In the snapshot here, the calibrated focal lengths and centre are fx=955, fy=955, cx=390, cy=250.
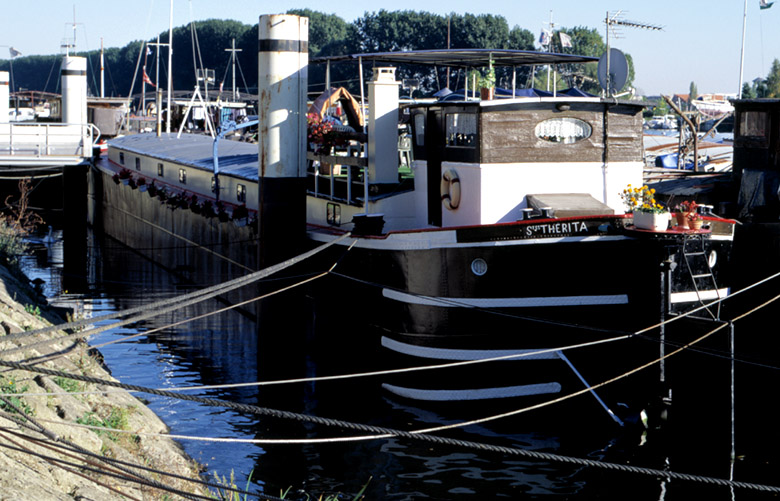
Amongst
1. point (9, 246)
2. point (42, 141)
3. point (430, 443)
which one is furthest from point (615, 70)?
point (42, 141)

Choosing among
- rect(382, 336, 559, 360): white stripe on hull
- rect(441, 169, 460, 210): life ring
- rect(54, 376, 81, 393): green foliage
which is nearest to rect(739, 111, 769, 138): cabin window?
rect(441, 169, 460, 210): life ring

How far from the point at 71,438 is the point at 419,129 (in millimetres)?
9698

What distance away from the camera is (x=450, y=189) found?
1731 cm

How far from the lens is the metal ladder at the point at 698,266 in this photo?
1453cm

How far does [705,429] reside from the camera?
1448 centimetres

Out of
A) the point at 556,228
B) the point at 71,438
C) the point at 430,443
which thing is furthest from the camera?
the point at 430,443

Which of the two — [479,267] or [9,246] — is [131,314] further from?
[9,246]

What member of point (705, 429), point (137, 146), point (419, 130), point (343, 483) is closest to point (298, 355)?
point (343, 483)

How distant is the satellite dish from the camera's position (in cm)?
1859

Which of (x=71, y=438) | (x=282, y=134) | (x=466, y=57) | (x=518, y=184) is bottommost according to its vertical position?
(x=71, y=438)

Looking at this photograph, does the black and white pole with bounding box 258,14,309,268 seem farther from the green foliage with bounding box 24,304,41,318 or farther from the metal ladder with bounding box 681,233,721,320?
the metal ladder with bounding box 681,233,721,320

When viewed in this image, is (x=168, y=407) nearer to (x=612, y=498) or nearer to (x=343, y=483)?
(x=343, y=483)

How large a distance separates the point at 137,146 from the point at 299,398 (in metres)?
23.6

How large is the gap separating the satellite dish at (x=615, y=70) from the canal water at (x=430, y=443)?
17.8 feet
